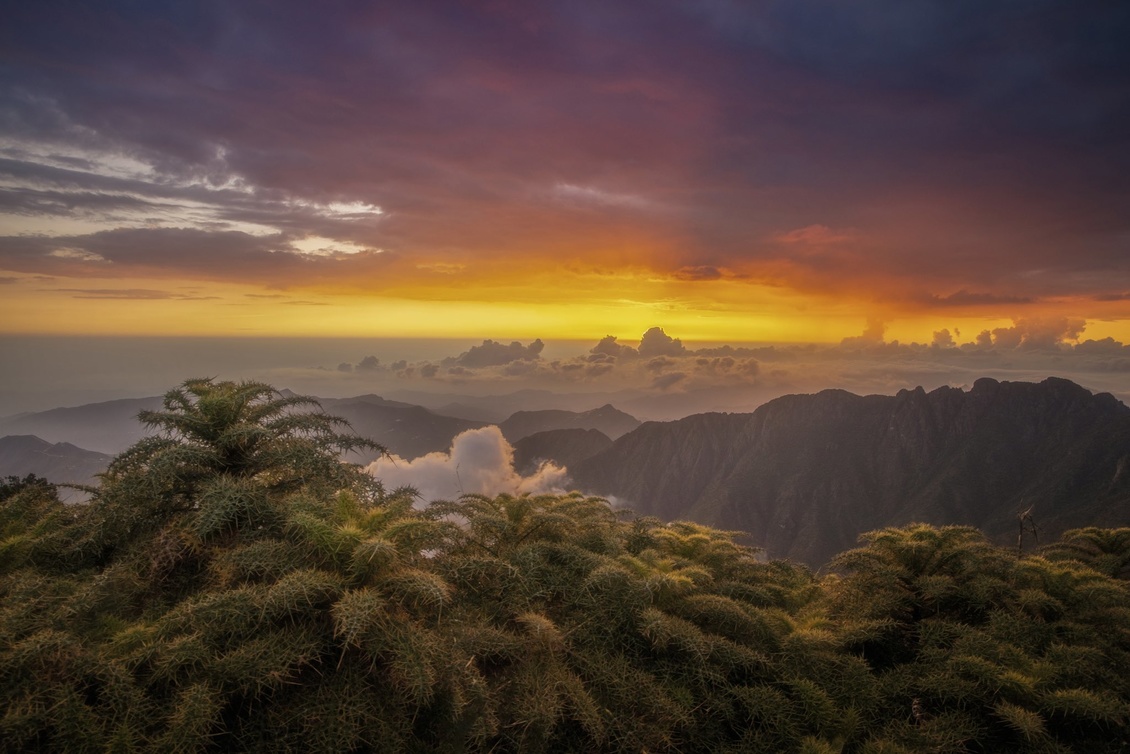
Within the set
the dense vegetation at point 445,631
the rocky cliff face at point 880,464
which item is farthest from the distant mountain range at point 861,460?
the dense vegetation at point 445,631

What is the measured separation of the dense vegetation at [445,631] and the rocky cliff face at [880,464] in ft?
368

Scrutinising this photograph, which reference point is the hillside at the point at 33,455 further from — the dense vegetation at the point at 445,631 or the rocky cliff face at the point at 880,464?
the rocky cliff face at the point at 880,464

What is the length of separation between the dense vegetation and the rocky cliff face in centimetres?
11211

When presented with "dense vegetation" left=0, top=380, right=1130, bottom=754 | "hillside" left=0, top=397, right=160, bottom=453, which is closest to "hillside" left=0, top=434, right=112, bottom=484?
"hillside" left=0, top=397, right=160, bottom=453

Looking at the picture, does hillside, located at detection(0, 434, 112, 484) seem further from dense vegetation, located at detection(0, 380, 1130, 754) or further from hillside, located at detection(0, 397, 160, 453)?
dense vegetation, located at detection(0, 380, 1130, 754)

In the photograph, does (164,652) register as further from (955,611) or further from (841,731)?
(955,611)

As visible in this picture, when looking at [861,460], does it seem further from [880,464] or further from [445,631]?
[445,631]

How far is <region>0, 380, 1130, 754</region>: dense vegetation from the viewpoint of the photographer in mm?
4227

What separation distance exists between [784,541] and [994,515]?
4452cm

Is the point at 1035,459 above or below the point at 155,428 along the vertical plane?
below

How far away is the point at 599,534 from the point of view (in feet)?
25.6

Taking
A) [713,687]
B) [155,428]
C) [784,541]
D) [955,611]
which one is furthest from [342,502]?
[784,541]

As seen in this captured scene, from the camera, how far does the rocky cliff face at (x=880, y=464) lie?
12044 centimetres

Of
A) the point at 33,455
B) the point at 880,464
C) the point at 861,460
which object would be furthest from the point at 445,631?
the point at 861,460
